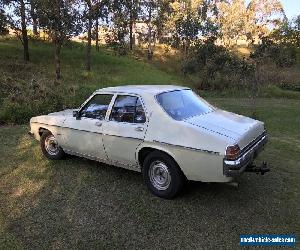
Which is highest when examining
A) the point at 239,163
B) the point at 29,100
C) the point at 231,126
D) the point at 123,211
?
the point at 231,126

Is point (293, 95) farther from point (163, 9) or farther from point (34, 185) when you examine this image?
point (34, 185)

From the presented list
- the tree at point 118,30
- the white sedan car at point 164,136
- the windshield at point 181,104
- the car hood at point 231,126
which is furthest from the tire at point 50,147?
the tree at point 118,30

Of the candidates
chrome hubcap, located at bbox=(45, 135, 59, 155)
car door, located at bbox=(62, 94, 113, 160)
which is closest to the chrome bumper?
car door, located at bbox=(62, 94, 113, 160)

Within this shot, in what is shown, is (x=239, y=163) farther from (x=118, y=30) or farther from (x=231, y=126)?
(x=118, y=30)

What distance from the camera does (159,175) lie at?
223 inches

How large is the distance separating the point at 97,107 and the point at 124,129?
93 cm

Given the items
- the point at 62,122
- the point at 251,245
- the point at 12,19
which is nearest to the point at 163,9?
the point at 12,19

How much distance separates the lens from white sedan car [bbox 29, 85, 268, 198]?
16.4 ft

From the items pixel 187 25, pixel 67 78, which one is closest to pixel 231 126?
pixel 67 78

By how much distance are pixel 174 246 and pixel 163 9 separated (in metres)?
43.6

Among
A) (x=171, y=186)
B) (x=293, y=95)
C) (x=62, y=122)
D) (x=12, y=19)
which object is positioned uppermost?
(x=12, y=19)

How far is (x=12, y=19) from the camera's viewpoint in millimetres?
28031

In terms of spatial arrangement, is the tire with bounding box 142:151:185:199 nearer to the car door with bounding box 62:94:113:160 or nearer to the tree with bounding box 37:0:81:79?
the car door with bounding box 62:94:113:160

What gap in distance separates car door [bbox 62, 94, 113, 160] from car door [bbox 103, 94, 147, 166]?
0.18 meters
